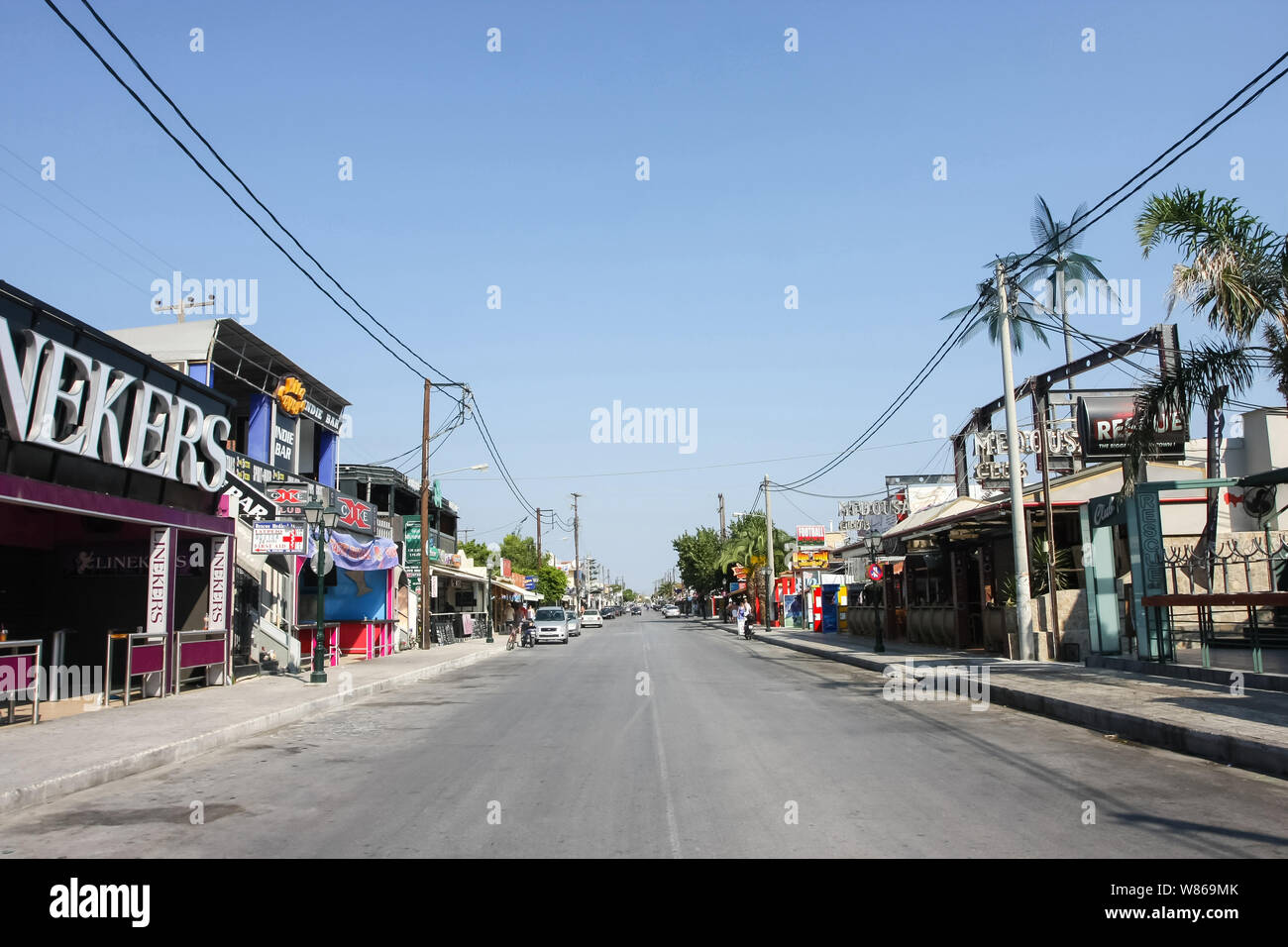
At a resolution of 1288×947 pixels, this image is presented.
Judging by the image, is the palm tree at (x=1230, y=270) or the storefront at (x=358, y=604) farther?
the storefront at (x=358, y=604)

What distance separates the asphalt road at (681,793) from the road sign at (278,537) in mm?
6529

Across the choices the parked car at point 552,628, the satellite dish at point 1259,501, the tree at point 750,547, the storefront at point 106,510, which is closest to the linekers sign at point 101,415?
the storefront at point 106,510

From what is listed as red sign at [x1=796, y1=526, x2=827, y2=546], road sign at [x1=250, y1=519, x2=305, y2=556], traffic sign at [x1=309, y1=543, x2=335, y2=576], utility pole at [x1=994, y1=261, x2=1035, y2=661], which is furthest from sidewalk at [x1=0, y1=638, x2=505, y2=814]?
red sign at [x1=796, y1=526, x2=827, y2=546]

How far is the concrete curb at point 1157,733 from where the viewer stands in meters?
9.33

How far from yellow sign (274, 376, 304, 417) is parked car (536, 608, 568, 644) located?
22.9 meters

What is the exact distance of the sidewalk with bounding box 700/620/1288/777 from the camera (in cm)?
986

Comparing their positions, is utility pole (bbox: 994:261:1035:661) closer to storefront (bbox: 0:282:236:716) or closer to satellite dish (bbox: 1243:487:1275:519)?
satellite dish (bbox: 1243:487:1275:519)

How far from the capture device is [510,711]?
15.6m

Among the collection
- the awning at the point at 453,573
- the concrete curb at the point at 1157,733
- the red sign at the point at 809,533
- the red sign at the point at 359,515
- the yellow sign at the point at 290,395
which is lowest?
the concrete curb at the point at 1157,733

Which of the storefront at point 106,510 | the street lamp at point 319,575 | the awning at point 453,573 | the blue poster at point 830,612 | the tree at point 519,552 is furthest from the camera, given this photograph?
the tree at point 519,552

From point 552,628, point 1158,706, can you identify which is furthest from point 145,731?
point 552,628

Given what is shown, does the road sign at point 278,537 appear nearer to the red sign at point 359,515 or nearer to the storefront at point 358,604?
the storefront at point 358,604
